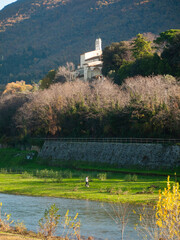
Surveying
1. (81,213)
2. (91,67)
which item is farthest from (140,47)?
(81,213)

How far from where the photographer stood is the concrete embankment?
43812 mm

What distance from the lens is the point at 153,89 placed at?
54062 millimetres

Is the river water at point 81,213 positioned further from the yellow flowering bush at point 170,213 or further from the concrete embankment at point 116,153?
the concrete embankment at point 116,153

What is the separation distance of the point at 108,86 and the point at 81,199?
38.7 metres

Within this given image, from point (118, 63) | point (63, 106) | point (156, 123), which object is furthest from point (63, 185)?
point (118, 63)

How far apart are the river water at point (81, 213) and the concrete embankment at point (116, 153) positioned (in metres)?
16.6

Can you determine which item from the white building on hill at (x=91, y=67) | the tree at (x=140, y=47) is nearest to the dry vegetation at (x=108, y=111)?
the tree at (x=140, y=47)

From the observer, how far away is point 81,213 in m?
24.3

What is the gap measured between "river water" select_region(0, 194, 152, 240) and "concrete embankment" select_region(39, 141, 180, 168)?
16637 millimetres

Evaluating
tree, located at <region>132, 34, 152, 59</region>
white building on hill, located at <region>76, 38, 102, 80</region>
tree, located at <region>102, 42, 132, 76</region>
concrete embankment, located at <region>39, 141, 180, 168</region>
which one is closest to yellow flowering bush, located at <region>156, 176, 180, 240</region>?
concrete embankment, located at <region>39, 141, 180, 168</region>

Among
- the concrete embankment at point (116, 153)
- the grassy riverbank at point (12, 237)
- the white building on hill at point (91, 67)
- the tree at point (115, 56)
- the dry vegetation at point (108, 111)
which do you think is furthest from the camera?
the white building on hill at point (91, 67)

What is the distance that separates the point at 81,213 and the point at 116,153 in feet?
88.4

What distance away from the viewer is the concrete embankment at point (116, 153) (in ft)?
144

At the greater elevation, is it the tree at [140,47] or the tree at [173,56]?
the tree at [140,47]
